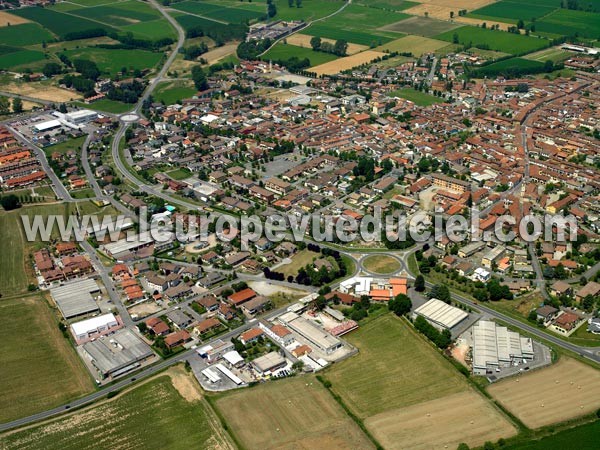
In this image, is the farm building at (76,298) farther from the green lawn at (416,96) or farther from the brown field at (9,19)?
the brown field at (9,19)

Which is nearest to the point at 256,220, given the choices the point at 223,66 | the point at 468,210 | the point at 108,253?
the point at 108,253

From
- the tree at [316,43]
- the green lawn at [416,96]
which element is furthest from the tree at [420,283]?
the tree at [316,43]

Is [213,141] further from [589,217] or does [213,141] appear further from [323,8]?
[323,8]

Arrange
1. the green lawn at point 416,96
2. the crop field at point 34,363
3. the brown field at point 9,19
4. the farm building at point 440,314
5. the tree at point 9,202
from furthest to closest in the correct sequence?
1. the brown field at point 9,19
2. the green lawn at point 416,96
3. the tree at point 9,202
4. the farm building at point 440,314
5. the crop field at point 34,363

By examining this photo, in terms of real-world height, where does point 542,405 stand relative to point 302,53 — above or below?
below

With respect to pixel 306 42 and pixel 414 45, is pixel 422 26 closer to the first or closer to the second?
pixel 414 45

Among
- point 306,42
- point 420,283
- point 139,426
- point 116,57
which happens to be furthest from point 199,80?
point 139,426
